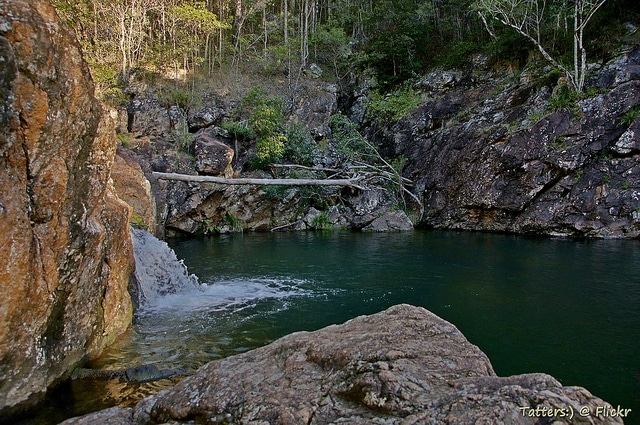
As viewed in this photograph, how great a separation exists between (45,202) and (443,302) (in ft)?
22.1

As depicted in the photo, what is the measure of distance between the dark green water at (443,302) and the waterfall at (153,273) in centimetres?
36

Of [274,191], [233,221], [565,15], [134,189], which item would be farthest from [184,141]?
[565,15]

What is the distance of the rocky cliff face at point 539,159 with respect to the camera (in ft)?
51.6

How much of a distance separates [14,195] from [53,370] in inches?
72.9

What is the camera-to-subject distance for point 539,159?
17.3 m

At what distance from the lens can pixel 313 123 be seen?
25.8 metres

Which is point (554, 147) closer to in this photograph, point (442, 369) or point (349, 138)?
point (349, 138)

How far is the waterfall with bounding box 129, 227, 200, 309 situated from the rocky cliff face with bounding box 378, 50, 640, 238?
47.3 ft

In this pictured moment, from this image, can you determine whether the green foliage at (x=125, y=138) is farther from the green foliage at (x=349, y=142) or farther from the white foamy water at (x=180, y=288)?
the white foamy water at (x=180, y=288)

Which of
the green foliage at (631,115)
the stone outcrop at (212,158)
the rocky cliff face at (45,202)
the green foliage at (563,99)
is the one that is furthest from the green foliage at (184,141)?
the green foliage at (631,115)

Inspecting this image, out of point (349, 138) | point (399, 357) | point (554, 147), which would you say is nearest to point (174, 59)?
point (349, 138)

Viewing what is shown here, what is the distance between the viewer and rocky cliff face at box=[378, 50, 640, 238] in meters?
15.7

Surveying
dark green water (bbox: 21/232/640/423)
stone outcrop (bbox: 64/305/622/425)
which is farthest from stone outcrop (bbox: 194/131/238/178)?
stone outcrop (bbox: 64/305/622/425)

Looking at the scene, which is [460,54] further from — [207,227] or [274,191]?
[207,227]
